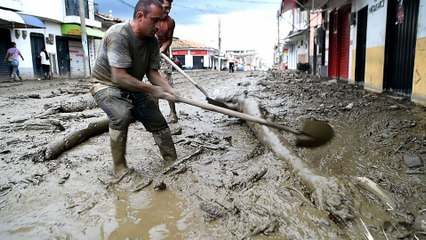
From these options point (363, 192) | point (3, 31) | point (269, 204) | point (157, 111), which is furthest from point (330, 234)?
point (3, 31)

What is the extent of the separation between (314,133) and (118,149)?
5.50 feet

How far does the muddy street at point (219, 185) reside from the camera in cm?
198

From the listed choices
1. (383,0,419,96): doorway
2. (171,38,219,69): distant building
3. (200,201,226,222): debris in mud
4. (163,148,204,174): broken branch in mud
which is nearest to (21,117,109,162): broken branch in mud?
(163,148,204,174): broken branch in mud

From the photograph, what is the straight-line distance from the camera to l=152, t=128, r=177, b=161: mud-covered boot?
121 inches

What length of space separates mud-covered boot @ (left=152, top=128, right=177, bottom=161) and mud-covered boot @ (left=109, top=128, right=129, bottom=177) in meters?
0.36

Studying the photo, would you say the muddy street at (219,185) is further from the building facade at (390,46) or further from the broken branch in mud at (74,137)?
the building facade at (390,46)

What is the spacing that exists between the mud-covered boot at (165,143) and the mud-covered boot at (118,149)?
1.19 feet

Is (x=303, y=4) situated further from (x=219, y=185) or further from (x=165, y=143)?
(x=219, y=185)

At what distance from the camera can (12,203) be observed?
2385 millimetres

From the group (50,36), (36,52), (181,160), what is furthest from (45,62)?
(181,160)

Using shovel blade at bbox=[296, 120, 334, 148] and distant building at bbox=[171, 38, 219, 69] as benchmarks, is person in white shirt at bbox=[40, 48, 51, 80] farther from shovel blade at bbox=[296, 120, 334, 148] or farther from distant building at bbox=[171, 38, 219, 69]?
distant building at bbox=[171, 38, 219, 69]

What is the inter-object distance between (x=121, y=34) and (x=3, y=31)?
1748cm

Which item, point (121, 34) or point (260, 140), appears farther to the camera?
point (260, 140)

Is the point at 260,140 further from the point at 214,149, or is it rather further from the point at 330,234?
the point at 330,234
